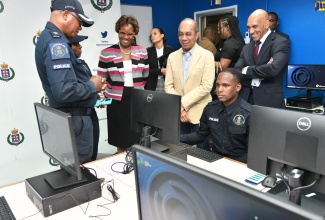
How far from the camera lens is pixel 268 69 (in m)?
2.63

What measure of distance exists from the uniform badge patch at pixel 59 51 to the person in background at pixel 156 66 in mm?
1690

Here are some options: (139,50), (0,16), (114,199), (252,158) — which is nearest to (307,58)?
(139,50)

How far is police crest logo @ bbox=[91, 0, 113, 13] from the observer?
3744 millimetres

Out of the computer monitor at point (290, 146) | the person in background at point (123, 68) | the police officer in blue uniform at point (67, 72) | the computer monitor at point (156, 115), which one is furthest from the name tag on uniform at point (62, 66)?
the computer monitor at point (290, 146)

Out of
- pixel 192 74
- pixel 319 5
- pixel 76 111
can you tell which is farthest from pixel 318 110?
pixel 76 111

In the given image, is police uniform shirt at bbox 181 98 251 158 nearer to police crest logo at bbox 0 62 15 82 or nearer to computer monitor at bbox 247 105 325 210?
computer monitor at bbox 247 105 325 210

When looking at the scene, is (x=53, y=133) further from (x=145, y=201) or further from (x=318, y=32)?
(x=318, y=32)

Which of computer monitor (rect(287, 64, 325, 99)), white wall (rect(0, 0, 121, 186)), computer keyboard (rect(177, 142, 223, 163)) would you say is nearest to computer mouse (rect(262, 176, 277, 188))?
computer keyboard (rect(177, 142, 223, 163))

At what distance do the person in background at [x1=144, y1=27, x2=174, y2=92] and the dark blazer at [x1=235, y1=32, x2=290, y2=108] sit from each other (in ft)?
3.25

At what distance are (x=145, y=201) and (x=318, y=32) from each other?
3.97 m

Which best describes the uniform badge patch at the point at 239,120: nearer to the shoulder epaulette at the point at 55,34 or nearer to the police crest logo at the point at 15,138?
the shoulder epaulette at the point at 55,34

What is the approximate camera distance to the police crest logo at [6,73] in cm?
310

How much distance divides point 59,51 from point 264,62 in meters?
1.93

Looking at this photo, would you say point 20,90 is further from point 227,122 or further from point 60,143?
point 227,122
